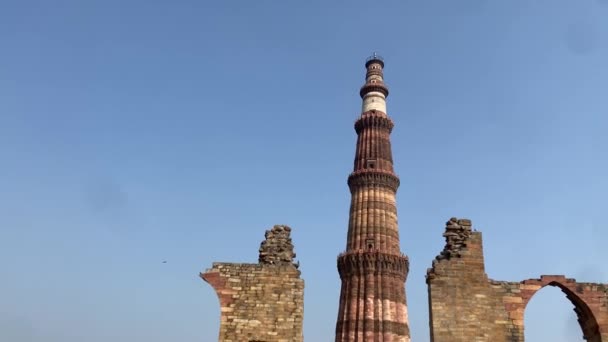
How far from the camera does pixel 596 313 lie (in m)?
12.7

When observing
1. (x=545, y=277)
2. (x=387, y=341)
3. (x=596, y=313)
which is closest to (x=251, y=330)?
(x=545, y=277)

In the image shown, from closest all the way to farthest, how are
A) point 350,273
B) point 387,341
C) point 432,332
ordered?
point 432,332 → point 387,341 → point 350,273

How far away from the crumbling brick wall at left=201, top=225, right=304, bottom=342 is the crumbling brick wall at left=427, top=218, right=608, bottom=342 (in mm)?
2969

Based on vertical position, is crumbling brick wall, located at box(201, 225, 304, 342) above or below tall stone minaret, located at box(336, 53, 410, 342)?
below

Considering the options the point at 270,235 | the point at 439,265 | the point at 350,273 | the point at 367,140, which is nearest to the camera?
the point at 439,265

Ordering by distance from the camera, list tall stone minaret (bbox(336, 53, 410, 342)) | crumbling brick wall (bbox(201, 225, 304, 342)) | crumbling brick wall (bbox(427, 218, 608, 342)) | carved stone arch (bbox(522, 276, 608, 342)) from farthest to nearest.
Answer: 1. tall stone minaret (bbox(336, 53, 410, 342))
2. carved stone arch (bbox(522, 276, 608, 342))
3. crumbling brick wall (bbox(427, 218, 608, 342))
4. crumbling brick wall (bbox(201, 225, 304, 342))

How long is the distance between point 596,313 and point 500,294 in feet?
8.27

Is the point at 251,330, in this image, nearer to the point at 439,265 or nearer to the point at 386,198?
the point at 439,265

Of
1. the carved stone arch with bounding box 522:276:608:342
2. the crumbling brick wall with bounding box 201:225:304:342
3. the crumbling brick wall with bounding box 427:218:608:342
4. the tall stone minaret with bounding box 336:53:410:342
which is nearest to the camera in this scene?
the crumbling brick wall with bounding box 201:225:304:342

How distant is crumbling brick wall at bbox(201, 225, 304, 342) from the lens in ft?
37.7

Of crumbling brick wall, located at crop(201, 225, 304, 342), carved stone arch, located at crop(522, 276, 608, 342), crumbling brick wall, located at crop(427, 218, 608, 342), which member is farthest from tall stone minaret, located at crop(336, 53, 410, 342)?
crumbling brick wall, located at crop(201, 225, 304, 342)

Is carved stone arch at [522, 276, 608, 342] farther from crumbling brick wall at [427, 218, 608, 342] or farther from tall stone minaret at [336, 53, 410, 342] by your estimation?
tall stone minaret at [336, 53, 410, 342]

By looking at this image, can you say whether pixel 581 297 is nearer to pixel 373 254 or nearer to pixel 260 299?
pixel 260 299

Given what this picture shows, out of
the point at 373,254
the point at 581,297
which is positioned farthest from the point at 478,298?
the point at 373,254
